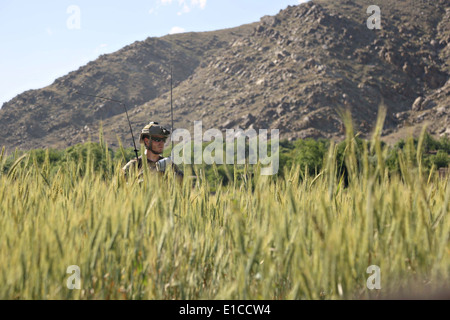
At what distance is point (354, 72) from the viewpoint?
424 feet

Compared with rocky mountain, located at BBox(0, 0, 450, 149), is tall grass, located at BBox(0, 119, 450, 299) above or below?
below

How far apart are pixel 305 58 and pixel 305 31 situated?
17.3 meters

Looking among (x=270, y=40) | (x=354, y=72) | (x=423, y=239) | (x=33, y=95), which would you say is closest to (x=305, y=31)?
(x=270, y=40)

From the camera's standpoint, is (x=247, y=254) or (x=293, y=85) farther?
(x=293, y=85)

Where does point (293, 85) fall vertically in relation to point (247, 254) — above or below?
above

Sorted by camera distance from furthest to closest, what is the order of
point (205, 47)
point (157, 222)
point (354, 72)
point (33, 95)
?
point (205, 47) < point (33, 95) < point (354, 72) < point (157, 222)

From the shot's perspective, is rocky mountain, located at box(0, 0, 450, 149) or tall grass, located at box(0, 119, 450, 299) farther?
rocky mountain, located at box(0, 0, 450, 149)

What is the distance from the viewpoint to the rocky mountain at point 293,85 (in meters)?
117

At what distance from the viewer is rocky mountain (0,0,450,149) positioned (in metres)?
117

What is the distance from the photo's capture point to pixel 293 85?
124 meters

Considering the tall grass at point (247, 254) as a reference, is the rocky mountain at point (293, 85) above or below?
above

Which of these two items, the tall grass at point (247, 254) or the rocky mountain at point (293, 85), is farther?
the rocky mountain at point (293, 85)
